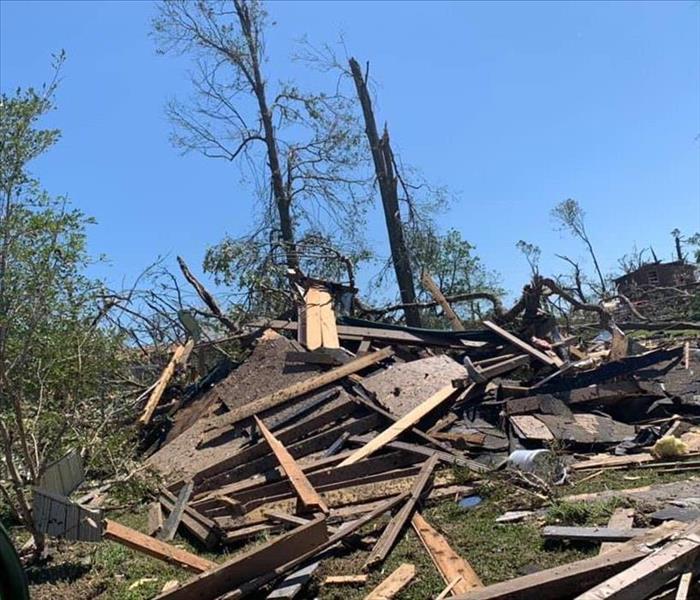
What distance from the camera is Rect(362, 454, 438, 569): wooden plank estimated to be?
4.36 metres

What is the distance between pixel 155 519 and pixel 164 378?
4.67 metres

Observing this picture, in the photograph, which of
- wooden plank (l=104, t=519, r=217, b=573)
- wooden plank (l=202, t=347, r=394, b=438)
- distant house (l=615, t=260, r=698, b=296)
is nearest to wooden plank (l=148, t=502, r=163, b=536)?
wooden plank (l=104, t=519, r=217, b=573)

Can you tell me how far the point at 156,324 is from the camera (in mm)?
11266

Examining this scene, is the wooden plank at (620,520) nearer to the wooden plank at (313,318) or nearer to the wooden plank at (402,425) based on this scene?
the wooden plank at (402,425)

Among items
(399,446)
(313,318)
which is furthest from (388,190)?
(399,446)

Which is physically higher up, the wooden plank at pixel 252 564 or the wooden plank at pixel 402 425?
the wooden plank at pixel 402 425

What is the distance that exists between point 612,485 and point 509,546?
1.75 metres

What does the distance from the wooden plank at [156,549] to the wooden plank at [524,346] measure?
6.01 meters

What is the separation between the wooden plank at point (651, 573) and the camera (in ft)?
10.1

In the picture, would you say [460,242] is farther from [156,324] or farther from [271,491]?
[271,491]

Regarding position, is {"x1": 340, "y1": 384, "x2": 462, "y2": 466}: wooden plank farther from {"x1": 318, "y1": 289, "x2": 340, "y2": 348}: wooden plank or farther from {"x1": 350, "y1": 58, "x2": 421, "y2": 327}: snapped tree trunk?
{"x1": 350, "y1": 58, "x2": 421, "y2": 327}: snapped tree trunk

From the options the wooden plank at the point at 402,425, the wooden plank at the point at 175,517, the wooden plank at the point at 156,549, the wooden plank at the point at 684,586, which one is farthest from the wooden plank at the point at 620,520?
the wooden plank at the point at 175,517

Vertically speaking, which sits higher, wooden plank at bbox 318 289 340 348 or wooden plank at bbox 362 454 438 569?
wooden plank at bbox 318 289 340 348

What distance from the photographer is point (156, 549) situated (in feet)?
15.7
